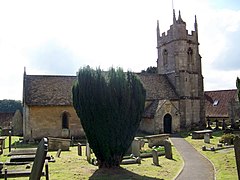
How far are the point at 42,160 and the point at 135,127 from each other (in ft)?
32.7

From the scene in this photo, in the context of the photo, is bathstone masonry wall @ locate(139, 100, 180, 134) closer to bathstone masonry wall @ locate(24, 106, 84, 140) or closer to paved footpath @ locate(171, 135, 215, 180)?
bathstone masonry wall @ locate(24, 106, 84, 140)

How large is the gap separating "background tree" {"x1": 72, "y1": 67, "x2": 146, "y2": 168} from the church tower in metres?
24.0

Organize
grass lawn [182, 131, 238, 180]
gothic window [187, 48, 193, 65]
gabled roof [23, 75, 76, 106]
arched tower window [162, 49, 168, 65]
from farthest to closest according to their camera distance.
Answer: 1. arched tower window [162, 49, 168, 65]
2. gothic window [187, 48, 193, 65]
3. gabled roof [23, 75, 76, 106]
4. grass lawn [182, 131, 238, 180]

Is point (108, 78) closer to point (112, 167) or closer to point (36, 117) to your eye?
point (112, 167)

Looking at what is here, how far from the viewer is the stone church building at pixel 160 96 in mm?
30906

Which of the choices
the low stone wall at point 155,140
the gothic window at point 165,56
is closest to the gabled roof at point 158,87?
the gothic window at point 165,56

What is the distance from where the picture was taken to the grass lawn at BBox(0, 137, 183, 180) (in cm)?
1404

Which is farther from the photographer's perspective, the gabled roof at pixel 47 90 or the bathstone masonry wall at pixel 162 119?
the bathstone masonry wall at pixel 162 119

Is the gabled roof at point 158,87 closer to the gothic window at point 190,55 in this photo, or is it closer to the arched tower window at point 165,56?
the arched tower window at point 165,56

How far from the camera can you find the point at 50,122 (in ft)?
102

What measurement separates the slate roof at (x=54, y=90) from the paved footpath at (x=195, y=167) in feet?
38.7

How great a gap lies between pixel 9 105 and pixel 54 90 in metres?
44.7

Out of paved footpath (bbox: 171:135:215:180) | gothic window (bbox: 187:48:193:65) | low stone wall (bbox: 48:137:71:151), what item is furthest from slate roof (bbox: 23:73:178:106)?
paved footpath (bbox: 171:135:215:180)

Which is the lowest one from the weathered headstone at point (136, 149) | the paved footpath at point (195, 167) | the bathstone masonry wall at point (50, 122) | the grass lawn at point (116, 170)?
the grass lawn at point (116, 170)
